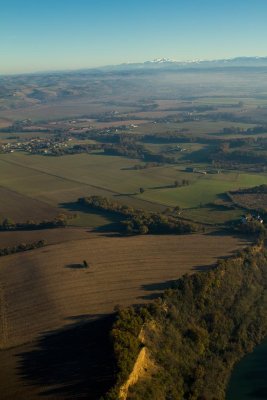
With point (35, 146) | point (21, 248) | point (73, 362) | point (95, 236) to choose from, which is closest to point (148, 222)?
point (95, 236)

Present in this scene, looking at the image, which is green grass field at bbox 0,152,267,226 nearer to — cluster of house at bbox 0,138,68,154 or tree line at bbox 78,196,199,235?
tree line at bbox 78,196,199,235

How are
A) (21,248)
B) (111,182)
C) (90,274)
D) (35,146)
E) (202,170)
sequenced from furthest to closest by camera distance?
(35,146) < (202,170) < (111,182) < (21,248) < (90,274)

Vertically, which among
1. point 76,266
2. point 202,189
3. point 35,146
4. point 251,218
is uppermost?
point 35,146

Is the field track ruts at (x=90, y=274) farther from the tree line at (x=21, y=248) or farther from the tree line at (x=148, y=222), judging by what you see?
the tree line at (x=148, y=222)

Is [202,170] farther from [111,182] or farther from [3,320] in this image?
[3,320]

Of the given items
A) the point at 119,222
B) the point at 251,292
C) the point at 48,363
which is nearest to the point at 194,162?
the point at 119,222

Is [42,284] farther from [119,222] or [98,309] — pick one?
[119,222]
